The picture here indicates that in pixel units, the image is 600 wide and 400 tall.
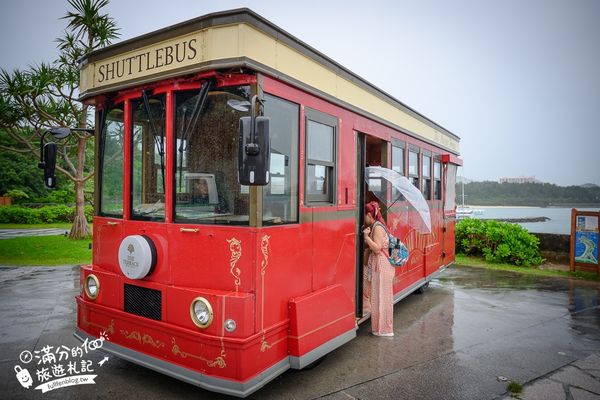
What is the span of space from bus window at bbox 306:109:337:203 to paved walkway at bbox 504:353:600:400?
2609mm

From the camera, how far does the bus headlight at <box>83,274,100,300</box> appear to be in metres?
3.74

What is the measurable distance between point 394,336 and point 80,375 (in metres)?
3.77

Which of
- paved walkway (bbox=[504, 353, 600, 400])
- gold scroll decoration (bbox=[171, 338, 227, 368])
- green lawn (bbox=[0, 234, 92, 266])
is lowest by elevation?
paved walkway (bbox=[504, 353, 600, 400])

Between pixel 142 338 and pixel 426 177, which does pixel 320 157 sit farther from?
pixel 426 177

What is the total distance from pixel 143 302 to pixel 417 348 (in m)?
3.32

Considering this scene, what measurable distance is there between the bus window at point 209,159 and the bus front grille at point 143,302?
0.73 m

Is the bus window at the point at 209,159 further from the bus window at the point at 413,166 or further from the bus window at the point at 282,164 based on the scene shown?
the bus window at the point at 413,166

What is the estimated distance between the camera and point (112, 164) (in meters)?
3.86

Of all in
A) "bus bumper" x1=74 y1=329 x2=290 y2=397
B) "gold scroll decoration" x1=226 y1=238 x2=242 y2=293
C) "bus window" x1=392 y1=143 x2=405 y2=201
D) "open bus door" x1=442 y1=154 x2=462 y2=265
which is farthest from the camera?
"open bus door" x1=442 y1=154 x2=462 y2=265

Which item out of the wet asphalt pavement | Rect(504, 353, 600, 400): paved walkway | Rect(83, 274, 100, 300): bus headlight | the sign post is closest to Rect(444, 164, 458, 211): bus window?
the wet asphalt pavement

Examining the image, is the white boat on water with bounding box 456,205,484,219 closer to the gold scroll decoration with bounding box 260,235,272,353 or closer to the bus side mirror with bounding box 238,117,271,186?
the gold scroll decoration with bounding box 260,235,272,353

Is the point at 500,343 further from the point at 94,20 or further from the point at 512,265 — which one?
the point at 94,20

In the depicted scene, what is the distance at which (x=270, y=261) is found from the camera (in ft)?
10.4

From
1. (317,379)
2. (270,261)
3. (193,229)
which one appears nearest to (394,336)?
(317,379)
